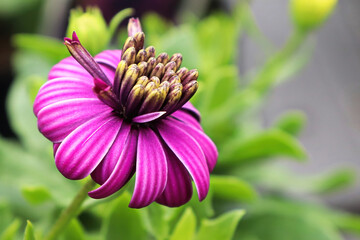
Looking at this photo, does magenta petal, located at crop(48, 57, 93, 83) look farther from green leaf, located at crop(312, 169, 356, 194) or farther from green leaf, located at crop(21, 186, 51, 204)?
green leaf, located at crop(312, 169, 356, 194)

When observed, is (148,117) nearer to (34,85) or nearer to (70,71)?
(70,71)

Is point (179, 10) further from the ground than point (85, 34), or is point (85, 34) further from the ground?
point (85, 34)

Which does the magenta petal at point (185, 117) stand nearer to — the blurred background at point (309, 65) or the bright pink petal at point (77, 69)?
the bright pink petal at point (77, 69)

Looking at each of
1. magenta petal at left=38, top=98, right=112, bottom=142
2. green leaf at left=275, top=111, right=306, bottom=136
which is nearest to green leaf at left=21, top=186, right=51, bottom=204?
magenta petal at left=38, top=98, right=112, bottom=142

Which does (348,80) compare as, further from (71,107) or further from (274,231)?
(71,107)

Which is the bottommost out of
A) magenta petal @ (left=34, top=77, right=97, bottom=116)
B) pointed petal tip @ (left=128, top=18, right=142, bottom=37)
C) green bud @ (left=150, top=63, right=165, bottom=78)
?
magenta petal @ (left=34, top=77, right=97, bottom=116)

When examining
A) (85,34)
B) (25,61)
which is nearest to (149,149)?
(85,34)
